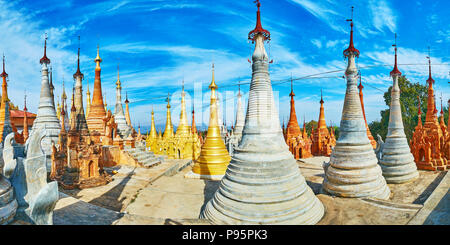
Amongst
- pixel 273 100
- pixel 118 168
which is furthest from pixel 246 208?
pixel 118 168

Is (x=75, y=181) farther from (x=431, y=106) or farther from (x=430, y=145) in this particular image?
(x=431, y=106)

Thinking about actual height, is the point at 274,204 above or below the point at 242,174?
below

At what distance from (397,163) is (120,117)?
2221cm

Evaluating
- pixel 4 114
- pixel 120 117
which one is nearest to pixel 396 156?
pixel 120 117

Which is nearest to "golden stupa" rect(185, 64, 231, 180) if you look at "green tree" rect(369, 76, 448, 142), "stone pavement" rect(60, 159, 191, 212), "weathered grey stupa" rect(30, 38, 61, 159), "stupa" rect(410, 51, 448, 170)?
"stone pavement" rect(60, 159, 191, 212)

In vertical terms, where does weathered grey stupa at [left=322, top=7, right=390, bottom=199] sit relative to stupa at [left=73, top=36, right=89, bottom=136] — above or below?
below

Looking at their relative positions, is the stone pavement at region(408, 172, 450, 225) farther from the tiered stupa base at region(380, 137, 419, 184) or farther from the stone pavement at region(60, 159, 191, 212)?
the stone pavement at region(60, 159, 191, 212)

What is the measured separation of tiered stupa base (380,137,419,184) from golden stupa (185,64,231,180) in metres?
8.73

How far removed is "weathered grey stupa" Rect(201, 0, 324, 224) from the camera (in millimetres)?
6309

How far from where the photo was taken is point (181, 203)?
32.7ft

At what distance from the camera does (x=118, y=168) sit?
51.5 ft
